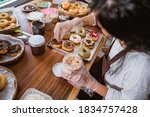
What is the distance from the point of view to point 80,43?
142cm

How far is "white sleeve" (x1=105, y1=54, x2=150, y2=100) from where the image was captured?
0.95 metres

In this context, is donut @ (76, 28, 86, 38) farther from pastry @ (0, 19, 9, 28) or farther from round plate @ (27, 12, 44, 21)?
pastry @ (0, 19, 9, 28)

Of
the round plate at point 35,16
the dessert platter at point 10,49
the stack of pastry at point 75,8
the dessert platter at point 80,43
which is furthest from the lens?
the stack of pastry at point 75,8

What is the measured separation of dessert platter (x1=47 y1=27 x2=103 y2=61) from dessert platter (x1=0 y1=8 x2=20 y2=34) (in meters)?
0.28

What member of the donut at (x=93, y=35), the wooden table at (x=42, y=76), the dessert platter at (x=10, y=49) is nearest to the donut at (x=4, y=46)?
the dessert platter at (x=10, y=49)

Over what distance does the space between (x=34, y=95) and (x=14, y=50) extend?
353mm

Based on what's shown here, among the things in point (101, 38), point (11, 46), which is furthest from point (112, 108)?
point (11, 46)

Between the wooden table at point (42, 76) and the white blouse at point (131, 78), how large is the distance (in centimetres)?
21

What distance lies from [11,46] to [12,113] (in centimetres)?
44

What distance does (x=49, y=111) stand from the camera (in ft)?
3.28

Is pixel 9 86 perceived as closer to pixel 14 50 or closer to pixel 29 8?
pixel 14 50

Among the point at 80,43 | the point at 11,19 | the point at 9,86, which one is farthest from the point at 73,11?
the point at 9,86

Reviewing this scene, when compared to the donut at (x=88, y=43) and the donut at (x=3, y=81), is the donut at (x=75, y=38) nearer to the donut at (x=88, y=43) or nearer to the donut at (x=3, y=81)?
the donut at (x=88, y=43)

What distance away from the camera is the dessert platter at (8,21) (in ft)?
4.59
